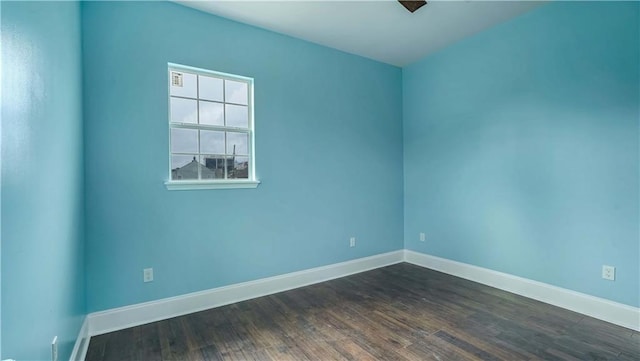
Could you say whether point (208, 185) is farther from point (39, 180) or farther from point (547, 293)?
point (547, 293)

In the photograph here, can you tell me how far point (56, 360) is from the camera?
1.44m

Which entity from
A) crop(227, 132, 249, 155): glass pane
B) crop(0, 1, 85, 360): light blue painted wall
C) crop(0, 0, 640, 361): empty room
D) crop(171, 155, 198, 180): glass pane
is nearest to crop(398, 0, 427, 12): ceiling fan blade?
crop(0, 0, 640, 361): empty room

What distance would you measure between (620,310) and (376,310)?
6.39 ft

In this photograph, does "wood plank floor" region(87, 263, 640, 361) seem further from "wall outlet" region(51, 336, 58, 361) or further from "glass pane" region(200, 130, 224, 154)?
"glass pane" region(200, 130, 224, 154)

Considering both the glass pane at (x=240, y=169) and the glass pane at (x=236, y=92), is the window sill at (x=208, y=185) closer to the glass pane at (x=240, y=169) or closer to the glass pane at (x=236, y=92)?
the glass pane at (x=240, y=169)

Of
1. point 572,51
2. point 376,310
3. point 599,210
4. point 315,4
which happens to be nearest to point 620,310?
point 599,210

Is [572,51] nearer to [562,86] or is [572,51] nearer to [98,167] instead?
[562,86]

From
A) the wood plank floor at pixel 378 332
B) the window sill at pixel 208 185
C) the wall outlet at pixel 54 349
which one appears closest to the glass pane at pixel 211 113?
the window sill at pixel 208 185

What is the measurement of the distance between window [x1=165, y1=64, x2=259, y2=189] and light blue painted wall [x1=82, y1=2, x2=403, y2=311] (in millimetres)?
95

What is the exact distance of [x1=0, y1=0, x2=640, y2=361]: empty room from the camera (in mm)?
2053

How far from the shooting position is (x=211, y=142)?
2859 millimetres

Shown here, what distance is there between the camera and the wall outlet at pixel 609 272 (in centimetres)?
241

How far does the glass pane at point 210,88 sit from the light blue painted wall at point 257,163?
0.46 ft

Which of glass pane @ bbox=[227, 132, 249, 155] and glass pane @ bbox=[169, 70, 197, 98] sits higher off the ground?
glass pane @ bbox=[169, 70, 197, 98]
